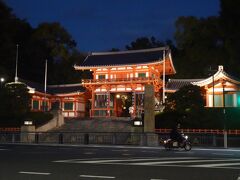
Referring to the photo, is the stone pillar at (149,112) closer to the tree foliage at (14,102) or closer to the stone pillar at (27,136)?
the stone pillar at (27,136)

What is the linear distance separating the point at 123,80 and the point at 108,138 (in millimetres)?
21319

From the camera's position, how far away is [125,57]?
5525 centimetres

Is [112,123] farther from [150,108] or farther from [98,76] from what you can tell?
[98,76]

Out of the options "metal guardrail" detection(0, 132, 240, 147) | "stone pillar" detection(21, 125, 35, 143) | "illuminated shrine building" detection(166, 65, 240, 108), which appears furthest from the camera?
"illuminated shrine building" detection(166, 65, 240, 108)

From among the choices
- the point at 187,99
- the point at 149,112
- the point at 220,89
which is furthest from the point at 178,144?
the point at 220,89

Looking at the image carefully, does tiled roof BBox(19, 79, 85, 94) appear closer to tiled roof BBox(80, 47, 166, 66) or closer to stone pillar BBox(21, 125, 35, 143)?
tiled roof BBox(80, 47, 166, 66)

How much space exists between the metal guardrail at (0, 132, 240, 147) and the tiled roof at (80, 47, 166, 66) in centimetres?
2198

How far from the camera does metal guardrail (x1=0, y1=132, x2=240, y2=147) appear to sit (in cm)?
2683

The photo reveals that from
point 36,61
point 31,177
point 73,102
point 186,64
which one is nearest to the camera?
point 31,177

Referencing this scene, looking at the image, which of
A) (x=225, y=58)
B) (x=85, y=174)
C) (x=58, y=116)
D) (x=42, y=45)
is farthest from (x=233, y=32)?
(x=42, y=45)

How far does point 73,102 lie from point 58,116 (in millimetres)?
13858

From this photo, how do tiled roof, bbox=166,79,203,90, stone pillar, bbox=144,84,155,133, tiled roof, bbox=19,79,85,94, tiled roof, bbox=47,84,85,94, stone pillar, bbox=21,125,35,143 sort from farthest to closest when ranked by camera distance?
tiled roof, bbox=47,84,85,94 < tiled roof, bbox=19,79,85,94 < tiled roof, bbox=166,79,203,90 < stone pillar, bbox=21,125,35,143 < stone pillar, bbox=144,84,155,133

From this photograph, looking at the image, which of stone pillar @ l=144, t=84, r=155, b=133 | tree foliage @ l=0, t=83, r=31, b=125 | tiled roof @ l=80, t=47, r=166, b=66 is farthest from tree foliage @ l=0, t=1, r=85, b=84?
stone pillar @ l=144, t=84, r=155, b=133

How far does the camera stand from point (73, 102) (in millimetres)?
54656
